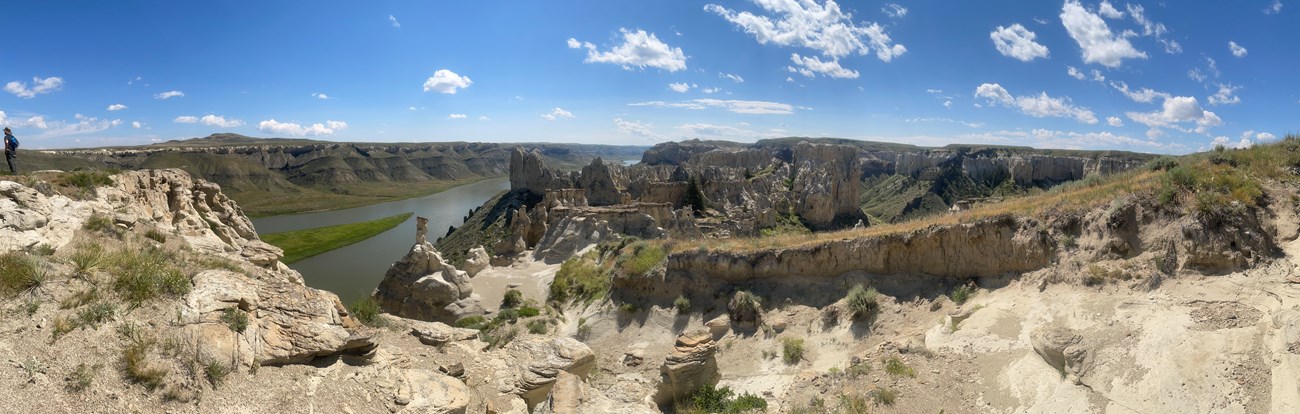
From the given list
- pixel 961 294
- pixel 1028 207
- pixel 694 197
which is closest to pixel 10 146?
pixel 961 294

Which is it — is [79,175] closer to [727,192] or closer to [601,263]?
[601,263]

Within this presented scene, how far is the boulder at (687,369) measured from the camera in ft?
36.8

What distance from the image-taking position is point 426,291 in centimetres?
1853

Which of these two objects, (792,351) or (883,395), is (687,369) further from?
(883,395)

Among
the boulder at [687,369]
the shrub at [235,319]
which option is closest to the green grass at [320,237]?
the shrub at [235,319]

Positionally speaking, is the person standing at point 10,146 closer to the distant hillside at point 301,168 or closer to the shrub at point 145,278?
the shrub at point 145,278

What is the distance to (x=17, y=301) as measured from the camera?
699 centimetres

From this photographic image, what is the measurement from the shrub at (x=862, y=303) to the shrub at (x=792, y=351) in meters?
1.45

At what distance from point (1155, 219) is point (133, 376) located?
1694cm

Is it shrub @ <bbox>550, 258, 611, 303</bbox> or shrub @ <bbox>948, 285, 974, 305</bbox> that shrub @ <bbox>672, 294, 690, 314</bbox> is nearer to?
shrub @ <bbox>550, 258, 611, 303</bbox>

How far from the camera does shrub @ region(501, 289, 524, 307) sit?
1834 cm

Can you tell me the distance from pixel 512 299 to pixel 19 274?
12006 mm

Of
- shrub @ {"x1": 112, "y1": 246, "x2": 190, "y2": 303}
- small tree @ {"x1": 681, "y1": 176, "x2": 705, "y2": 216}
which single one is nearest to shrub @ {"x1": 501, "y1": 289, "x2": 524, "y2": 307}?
shrub @ {"x1": 112, "y1": 246, "x2": 190, "y2": 303}

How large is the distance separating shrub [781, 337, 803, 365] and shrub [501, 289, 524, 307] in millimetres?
9516
